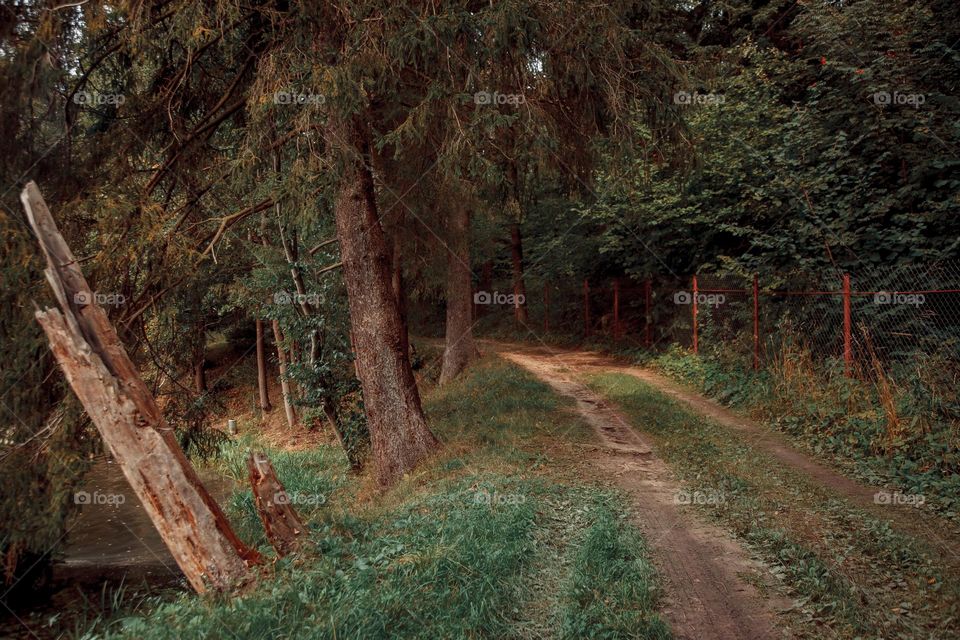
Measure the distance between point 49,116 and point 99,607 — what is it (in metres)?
5.34

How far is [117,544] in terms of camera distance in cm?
909

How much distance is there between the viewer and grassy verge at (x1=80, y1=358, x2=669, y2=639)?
12.5 feet

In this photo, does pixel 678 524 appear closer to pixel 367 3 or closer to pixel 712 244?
pixel 367 3

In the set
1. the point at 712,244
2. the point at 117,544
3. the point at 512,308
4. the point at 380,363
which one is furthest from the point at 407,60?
the point at 512,308

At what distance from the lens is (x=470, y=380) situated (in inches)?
537
